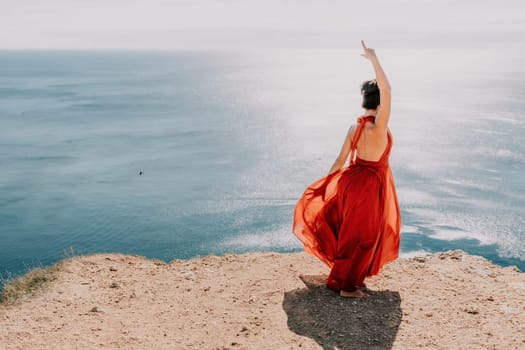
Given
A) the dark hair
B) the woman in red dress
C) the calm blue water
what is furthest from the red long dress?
the calm blue water

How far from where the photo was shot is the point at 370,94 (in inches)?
215

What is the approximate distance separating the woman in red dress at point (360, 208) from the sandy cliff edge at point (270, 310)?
47 cm

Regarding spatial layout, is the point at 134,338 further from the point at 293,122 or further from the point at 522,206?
the point at 293,122

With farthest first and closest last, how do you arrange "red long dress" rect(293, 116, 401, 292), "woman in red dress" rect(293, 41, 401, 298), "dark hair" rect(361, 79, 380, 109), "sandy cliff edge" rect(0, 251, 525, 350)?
"red long dress" rect(293, 116, 401, 292) → "woman in red dress" rect(293, 41, 401, 298) → "dark hair" rect(361, 79, 380, 109) → "sandy cliff edge" rect(0, 251, 525, 350)

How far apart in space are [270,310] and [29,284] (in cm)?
433

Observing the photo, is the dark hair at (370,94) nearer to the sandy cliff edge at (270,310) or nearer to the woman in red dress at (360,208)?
the woman in red dress at (360,208)

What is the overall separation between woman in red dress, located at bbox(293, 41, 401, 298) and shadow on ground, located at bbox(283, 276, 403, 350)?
218 mm

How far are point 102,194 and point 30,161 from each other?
16.9 metres

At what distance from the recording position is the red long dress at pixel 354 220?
5.73 m

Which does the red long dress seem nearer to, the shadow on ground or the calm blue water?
the shadow on ground

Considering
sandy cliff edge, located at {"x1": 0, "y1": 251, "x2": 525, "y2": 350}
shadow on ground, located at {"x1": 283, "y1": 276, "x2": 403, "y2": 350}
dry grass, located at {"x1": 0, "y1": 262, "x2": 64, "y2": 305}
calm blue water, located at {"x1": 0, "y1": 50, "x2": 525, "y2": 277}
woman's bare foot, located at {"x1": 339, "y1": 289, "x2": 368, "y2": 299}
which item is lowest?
calm blue water, located at {"x1": 0, "y1": 50, "x2": 525, "y2": 277}

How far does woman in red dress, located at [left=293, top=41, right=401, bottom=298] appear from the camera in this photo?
5590 mm

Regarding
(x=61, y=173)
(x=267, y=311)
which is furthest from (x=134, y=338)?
(x=61, y=173)

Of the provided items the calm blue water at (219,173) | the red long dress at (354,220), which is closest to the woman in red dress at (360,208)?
the red long dress at (354,220)
